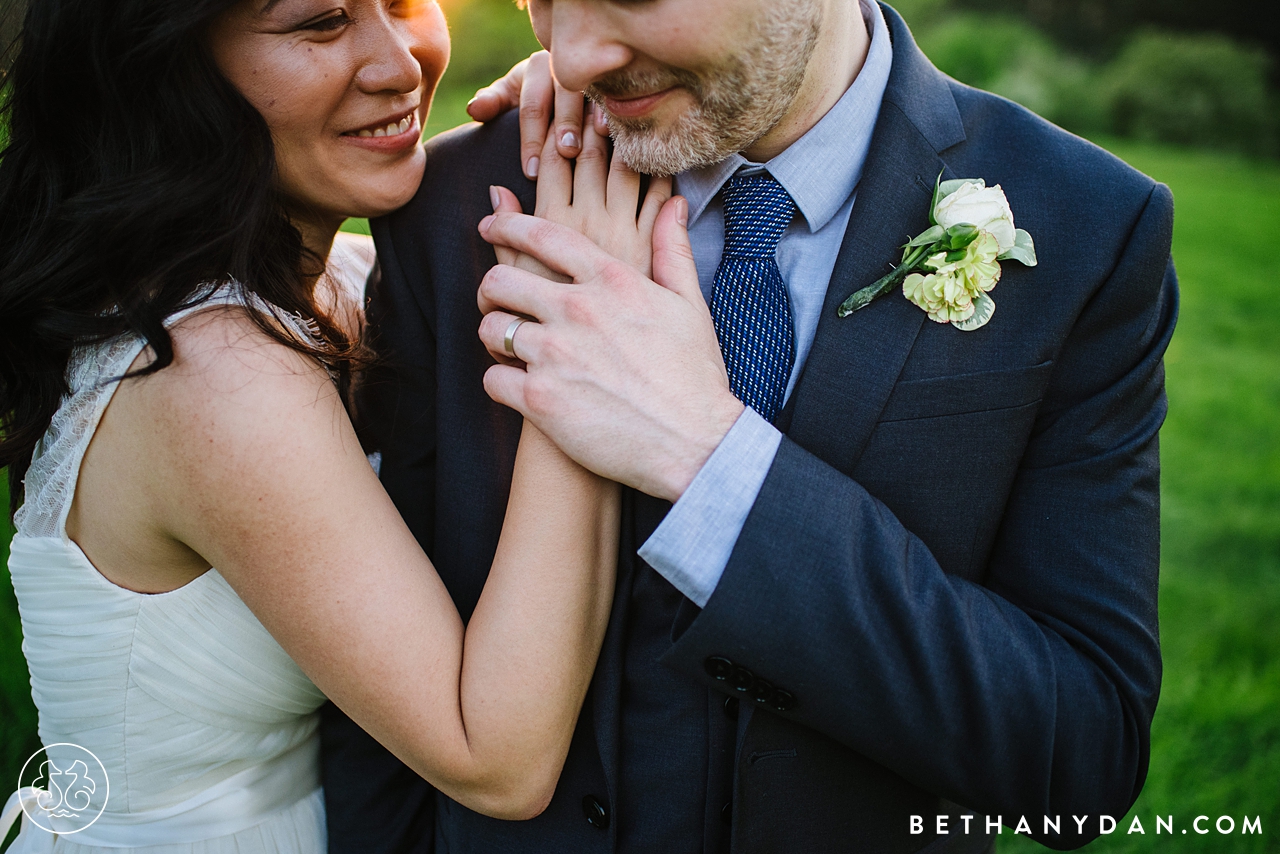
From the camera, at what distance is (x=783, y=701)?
1.50 meters

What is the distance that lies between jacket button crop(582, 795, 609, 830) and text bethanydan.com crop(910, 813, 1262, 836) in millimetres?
627

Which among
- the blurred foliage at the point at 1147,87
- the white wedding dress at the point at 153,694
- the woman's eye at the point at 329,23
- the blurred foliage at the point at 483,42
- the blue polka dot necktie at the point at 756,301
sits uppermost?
the woman's eye at the point at 329,23

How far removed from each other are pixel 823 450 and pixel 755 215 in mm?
507

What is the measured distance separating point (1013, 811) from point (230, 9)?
6.60ft

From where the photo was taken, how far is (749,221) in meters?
1.80

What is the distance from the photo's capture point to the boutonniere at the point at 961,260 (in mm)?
1600

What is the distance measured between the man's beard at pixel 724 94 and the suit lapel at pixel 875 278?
21 cm

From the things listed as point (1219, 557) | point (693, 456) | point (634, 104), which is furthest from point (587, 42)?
point (1219, 557)

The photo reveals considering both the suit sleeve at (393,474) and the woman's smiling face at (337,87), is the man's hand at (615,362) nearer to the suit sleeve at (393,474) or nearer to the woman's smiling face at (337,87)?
Result: the suit sleeve at (393,474)

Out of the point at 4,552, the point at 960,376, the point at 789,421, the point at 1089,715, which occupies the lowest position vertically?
the point at 4,552

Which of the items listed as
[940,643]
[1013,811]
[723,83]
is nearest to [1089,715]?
[1013,811]

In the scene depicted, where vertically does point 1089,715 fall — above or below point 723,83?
below

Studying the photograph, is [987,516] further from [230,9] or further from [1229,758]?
[1229,758]

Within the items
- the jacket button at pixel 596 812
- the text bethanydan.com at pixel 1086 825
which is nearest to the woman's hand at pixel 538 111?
the jacket button at pixel 596 812
